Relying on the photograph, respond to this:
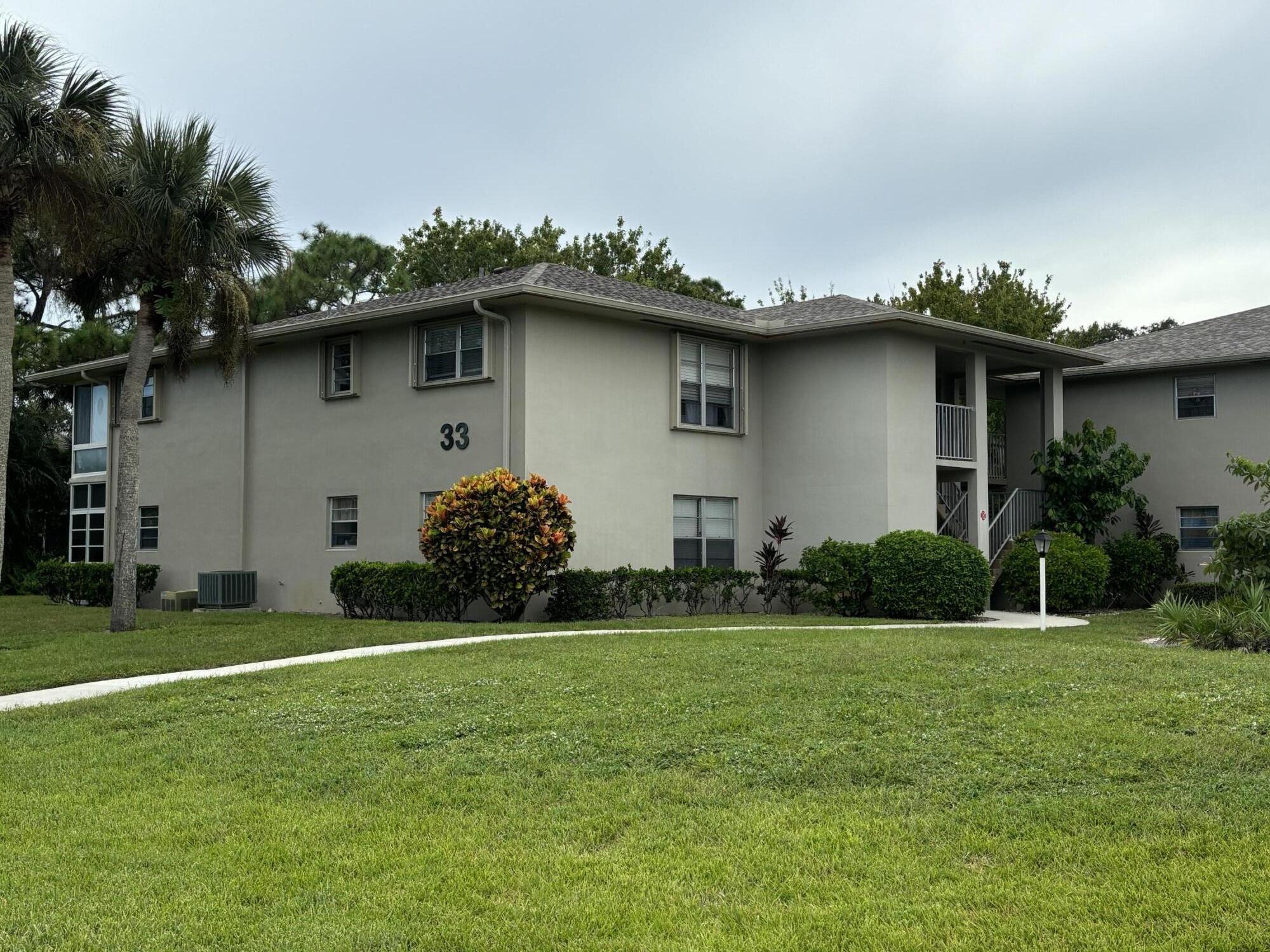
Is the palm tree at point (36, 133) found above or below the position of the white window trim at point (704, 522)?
above

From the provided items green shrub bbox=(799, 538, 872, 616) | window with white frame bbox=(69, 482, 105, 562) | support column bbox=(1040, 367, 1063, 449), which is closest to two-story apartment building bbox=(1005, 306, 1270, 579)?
support column bbox=(1040, 367, 1063, 449)

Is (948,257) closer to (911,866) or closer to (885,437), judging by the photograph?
(885,437)

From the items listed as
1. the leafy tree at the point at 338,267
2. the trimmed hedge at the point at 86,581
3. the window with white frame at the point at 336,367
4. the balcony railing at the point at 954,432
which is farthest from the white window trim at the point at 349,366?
the leafy tree at the point at 338,267

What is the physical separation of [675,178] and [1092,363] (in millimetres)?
10868

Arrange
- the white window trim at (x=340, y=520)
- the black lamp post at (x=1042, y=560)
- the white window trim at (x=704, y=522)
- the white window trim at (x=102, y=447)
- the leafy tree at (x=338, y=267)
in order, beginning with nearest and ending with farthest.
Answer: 1. the black lamp post at (x=1042, y=560)
2. the white window trim at (x=704, y=522)
3. the white window trim at (x=340, y=520)
4. the white window trim at (x=102, y=447)
5. the leafy tree at (x=338, y=267)

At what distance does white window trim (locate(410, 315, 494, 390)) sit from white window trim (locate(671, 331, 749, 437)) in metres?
3.47

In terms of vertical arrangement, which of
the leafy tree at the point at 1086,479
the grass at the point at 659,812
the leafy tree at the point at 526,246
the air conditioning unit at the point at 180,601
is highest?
the leafy tree at the point at 526,246

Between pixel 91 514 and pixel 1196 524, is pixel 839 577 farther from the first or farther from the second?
pixel 91 514

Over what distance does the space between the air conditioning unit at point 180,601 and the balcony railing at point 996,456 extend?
16.8 m

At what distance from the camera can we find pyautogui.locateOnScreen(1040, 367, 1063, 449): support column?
958 inches

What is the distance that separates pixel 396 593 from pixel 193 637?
3773 millimetres

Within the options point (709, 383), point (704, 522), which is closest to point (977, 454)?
point (709, 383)

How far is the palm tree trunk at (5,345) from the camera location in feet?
50.5

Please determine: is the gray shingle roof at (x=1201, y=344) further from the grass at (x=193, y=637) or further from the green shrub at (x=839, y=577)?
the grass at (x=193, y=637)
